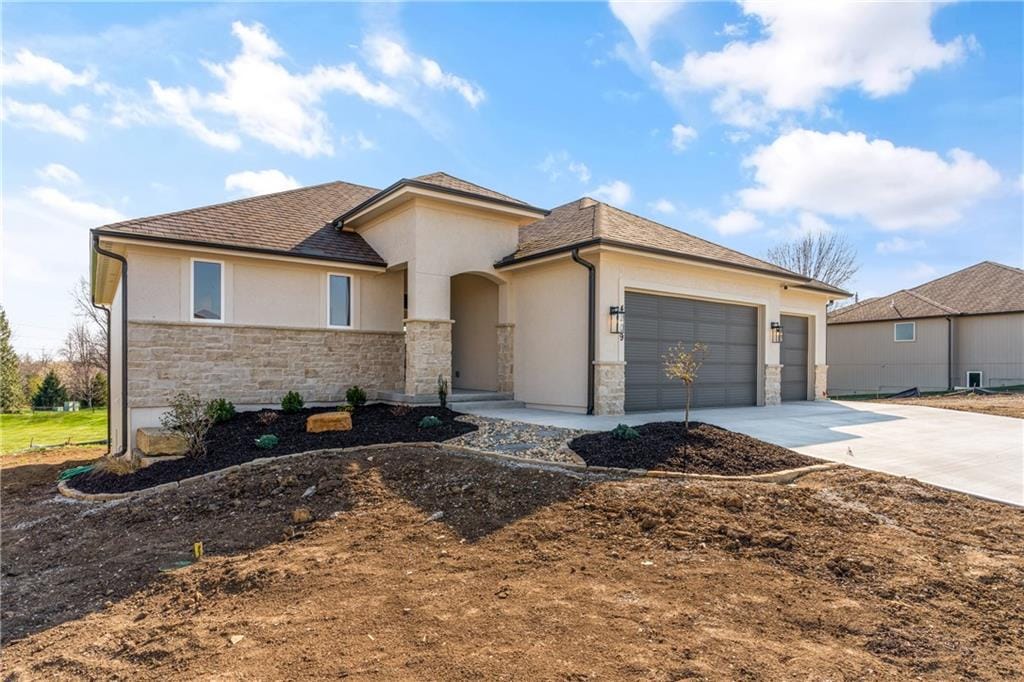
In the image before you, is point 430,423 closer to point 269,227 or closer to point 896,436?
point 269,227

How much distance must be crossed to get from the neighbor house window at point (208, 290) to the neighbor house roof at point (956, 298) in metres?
26.1

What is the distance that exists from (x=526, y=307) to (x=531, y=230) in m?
2.93

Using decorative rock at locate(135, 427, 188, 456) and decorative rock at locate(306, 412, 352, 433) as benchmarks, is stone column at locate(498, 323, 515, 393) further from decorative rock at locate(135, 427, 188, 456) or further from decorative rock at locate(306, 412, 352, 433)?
decorative rock at locate(135, 427, 188, 456)

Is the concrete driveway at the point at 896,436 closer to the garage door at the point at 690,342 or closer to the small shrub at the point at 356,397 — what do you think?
the garage door at the point at 690,342

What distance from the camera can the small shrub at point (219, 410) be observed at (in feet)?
31.8

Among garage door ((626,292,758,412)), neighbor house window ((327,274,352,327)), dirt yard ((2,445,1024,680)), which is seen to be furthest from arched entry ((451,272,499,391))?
dirt yard ((2,445,1024,680))

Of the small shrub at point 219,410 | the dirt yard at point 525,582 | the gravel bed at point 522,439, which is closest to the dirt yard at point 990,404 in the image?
the dirt yard at point 525,582

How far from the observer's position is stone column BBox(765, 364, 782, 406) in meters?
13.7

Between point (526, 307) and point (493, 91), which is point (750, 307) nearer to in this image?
point (526, 307)

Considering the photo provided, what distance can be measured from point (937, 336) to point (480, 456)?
24149 millimetres

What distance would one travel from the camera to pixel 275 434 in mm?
8727

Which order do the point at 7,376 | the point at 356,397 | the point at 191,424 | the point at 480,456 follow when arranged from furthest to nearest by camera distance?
1. the point at 7,376
2. the point at 356,397
3. the point at 191,424
4. the point at 480,456

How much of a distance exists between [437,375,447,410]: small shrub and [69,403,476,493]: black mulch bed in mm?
759

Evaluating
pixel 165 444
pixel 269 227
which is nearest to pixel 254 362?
pixel 165 444
